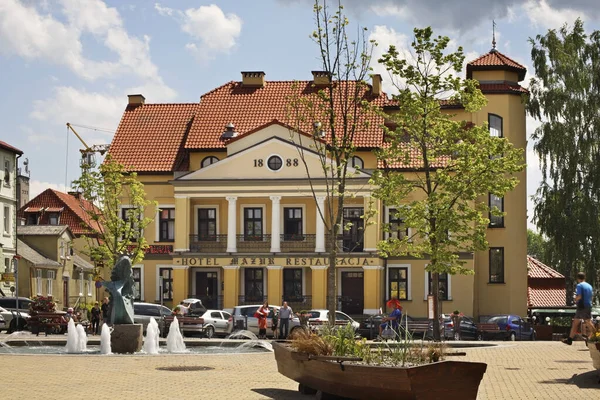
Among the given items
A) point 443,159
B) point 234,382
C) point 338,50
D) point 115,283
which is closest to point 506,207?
point 443,159

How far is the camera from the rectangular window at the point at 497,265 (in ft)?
189

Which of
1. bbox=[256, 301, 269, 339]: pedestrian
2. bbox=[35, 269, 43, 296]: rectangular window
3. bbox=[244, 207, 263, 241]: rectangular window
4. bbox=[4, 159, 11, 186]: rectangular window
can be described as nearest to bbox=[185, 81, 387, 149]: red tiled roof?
bbox=[244, 207, 263, 241]: rectangular window

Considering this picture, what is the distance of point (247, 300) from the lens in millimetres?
56469

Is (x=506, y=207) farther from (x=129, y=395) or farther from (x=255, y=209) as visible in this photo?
(x=129, y=395)

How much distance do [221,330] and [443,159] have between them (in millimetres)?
17259

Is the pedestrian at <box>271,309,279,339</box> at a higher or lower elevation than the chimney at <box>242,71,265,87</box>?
lower

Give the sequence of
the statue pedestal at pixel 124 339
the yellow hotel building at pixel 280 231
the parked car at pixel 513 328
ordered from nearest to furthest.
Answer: the statue pedestal at pixel 124 339 → the parked car at pixel 513 328 → the yellow hotel building at pixel 280 231

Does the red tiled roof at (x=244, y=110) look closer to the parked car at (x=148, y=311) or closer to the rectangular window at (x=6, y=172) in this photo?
the rectangular window at (x=6, y=172)

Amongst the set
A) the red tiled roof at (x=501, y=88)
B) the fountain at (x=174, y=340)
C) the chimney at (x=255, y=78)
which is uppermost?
the chimney at (x=255, y=78)

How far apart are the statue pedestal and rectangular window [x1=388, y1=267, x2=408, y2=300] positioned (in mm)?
30868

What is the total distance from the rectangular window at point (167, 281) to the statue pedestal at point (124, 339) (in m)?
31.0

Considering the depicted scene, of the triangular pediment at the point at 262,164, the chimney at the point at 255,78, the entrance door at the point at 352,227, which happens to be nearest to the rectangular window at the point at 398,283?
the entrance door at the point at 352,227

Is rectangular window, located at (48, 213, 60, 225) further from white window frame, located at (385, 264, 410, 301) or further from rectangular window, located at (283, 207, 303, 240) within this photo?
white window frame, located at (385, 264, 410, 301)

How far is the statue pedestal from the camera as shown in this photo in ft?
88.6
